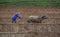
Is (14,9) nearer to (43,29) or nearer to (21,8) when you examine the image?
(21,8)

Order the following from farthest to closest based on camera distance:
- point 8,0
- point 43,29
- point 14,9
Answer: point 8,0, point 14,9, point 43,29

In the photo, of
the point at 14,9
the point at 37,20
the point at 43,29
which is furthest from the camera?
the point at 14,9

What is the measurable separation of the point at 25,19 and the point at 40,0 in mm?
2519

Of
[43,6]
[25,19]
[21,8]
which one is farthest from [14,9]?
[25,19]

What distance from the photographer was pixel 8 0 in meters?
8.32

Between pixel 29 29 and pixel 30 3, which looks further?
pixel 30 3

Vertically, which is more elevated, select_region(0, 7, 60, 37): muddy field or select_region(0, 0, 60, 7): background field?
select_region(0, 0, 60, 7): background field

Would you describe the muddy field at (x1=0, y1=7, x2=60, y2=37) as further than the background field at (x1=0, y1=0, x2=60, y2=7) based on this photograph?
No

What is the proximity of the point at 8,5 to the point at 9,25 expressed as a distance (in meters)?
3.26

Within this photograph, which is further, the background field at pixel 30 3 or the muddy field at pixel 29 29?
the background field at pixel 30 3

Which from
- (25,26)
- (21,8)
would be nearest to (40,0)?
(21,8)

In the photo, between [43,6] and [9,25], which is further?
[43,6]

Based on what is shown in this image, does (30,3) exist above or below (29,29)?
above

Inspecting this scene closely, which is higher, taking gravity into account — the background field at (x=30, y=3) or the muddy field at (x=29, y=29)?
the background field at (x=30, y=3)
